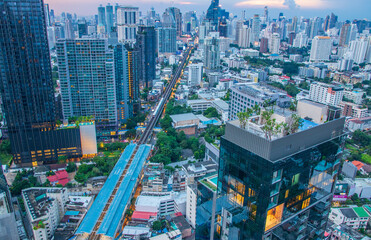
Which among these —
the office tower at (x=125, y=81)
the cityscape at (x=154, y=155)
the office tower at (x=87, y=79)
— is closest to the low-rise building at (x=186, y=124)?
the cityscape at (x=154, y=155)

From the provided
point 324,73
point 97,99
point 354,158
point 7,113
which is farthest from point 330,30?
point 7,113

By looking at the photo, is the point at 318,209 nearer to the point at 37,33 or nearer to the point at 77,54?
the point at 37,33

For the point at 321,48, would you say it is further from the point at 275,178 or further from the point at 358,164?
the point at 275,178

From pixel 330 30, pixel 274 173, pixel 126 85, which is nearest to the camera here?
pixel 274 173

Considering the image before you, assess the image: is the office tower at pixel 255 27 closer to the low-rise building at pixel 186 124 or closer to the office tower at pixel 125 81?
the office tower at pixel 125 81

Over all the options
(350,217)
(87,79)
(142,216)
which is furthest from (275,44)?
(142,216)

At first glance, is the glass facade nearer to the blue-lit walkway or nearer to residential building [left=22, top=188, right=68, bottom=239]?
the blue-lit walkway
